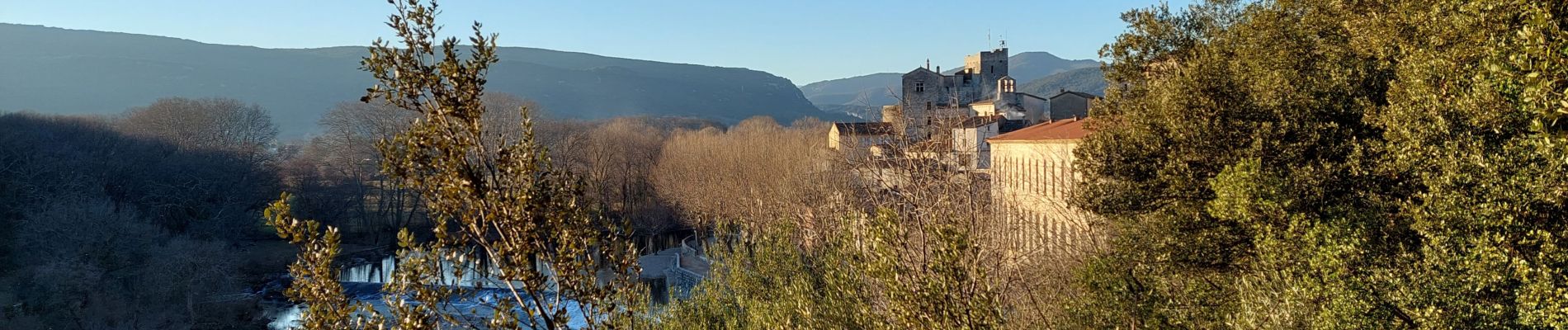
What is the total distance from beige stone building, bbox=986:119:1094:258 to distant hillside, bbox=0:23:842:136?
4817 inches

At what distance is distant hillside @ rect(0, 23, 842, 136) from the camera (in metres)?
139

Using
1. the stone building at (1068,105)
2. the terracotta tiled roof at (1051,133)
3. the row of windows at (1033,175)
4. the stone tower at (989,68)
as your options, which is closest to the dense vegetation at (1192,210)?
the row of windows at (1033,175)

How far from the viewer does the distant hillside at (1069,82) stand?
115031 millimetres

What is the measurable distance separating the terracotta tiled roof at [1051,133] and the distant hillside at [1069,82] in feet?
294

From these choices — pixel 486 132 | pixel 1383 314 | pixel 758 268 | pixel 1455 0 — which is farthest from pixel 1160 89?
pixel 486 132

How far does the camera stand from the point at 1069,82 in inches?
4749

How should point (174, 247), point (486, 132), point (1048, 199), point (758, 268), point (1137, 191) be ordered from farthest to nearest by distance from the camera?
point (174, 247)
point (1048, 199)
point (758, 268)
point (1137, 191)
point (486, 132)

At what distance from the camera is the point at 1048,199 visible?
2172 centimetres

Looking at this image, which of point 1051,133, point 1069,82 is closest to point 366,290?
point 1051,133

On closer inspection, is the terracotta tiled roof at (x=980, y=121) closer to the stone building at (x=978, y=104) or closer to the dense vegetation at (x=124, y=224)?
the stone building at (x=978, y=104)

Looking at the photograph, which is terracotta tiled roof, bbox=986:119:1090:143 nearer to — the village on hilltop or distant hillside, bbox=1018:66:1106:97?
the village on hilltop

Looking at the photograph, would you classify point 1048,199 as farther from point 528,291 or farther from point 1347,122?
point 528,291

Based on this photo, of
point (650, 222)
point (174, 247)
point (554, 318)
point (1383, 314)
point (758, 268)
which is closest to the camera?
point (554, 318)

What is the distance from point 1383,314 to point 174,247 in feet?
115
